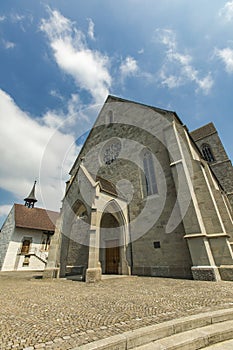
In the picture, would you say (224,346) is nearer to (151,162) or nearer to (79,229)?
(151,162)

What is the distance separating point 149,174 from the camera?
11.9 m

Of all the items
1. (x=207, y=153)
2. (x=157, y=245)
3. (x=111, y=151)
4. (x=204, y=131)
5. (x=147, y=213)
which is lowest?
(x=157, y=245)

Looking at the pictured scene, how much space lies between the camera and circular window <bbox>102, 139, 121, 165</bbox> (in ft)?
49.4

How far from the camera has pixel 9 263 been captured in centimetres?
1964

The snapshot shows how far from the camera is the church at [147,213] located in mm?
7823

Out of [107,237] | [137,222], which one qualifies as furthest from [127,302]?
[107,237]

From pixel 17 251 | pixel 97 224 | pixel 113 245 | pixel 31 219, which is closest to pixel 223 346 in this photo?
pixel 97 224

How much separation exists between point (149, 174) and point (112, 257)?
6486mm

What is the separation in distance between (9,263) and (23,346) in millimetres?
22786

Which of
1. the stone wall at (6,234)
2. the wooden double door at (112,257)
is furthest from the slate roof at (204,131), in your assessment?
the stone wall at (6,234)

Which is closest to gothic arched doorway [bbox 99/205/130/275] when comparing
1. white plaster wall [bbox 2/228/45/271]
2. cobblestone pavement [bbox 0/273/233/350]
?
cobblestone pavement [bbox 0/273/233/350]

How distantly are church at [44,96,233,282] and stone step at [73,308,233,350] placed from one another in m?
4.99

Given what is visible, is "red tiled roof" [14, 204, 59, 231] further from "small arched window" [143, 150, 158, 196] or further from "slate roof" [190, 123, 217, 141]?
"slate roof" [190, 123, 217, 141]

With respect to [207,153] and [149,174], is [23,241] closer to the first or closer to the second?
[149,174]
